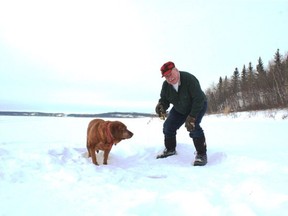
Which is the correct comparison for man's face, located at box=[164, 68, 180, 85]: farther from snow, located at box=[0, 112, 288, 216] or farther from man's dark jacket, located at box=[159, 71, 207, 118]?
snow, located at box=[0, 112, 288, 216]

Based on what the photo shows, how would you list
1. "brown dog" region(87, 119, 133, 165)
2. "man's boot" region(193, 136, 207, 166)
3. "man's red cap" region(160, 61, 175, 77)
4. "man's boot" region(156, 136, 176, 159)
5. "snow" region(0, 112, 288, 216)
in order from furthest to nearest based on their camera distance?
"man's boot" region(156, 136, 176, 159), "brown dog" region(87, 119, 133, 165), "man's boot" region(193, 136, 207, 166), "man's red cap" region(160, 61, 175, 77), "snow" region(0, 112, 288, 216)

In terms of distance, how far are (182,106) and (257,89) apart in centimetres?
4849

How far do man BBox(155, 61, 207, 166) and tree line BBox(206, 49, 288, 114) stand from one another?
25.6 metres

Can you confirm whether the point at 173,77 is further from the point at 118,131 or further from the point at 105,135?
the point at 105,135

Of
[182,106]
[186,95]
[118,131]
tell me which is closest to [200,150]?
[182,106]

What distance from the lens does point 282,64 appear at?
44.6 m

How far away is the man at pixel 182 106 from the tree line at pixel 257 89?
25624mm

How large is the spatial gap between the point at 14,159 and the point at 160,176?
6.52ft

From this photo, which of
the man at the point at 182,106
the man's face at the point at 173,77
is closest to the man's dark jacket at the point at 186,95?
the man at the point at 182,106

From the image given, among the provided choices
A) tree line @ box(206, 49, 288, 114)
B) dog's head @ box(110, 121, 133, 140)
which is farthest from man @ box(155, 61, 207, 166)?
tree line @ box(206, 49, 288, 114)

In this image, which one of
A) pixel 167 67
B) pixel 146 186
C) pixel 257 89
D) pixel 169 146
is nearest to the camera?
pixel 146 186

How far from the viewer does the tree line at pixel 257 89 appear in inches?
1669

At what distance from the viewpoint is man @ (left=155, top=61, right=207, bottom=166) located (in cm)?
502

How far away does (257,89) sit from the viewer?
50.4m
